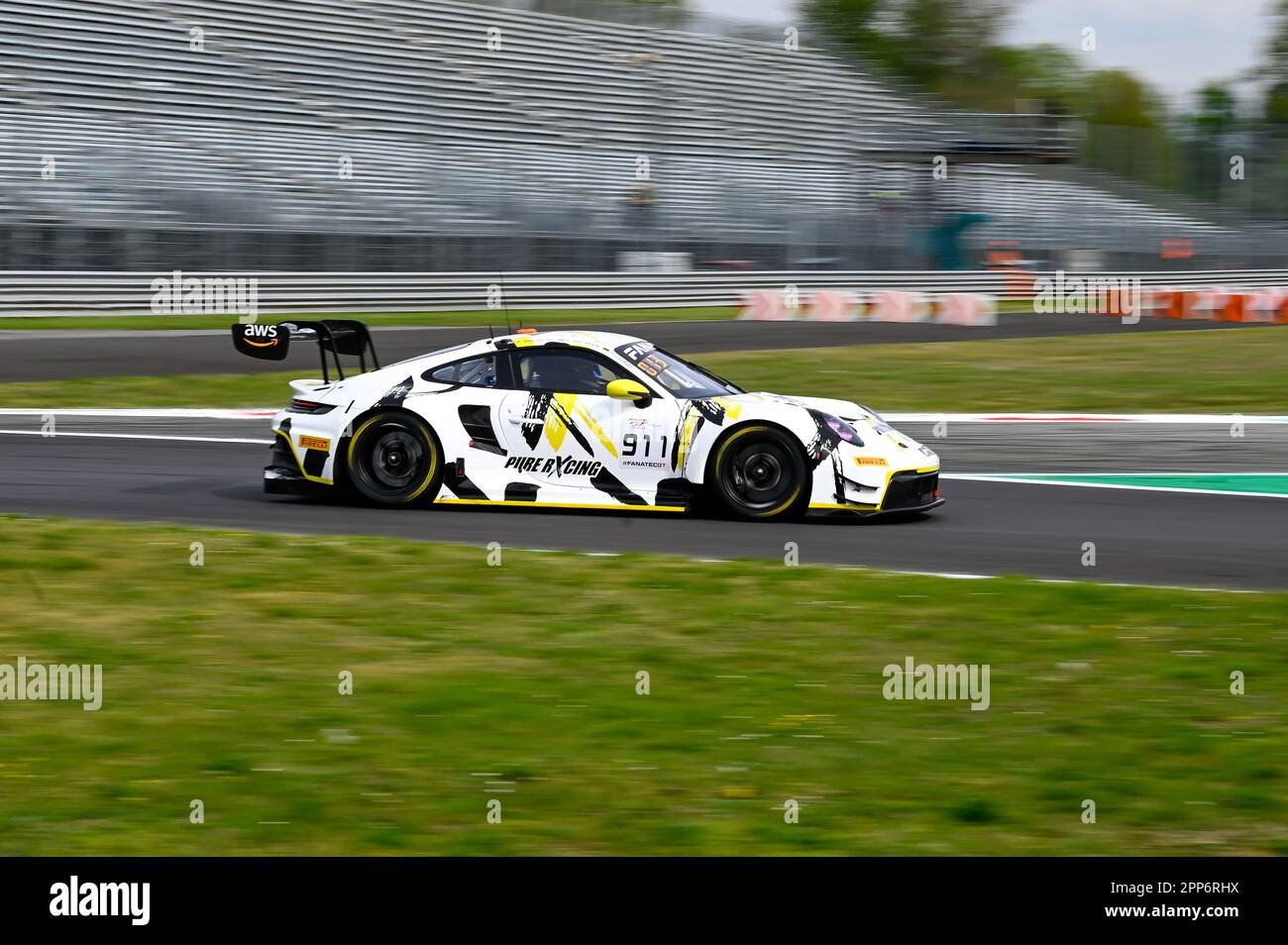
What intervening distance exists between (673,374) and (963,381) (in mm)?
8119

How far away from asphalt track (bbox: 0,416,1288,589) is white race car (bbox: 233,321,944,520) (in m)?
0.19

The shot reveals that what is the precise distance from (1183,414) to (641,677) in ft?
33.3

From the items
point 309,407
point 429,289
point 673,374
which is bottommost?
point 309,407

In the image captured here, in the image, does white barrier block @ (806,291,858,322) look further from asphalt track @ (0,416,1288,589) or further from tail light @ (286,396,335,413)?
tail light @ (286,396,335,413)

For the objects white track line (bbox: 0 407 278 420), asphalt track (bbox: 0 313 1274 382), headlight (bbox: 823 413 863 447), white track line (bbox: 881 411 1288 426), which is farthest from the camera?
asphalt track (bbox: 0 313 1274 382)

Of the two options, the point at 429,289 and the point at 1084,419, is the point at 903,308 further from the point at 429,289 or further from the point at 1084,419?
the point at 1084,419

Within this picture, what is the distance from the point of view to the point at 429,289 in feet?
93.4

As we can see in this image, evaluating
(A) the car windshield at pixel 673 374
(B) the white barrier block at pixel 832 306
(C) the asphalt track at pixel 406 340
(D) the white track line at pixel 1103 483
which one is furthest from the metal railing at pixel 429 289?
(A) the car windshield at pixel 673 374

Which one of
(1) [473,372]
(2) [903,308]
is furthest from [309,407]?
(2) [903,308]

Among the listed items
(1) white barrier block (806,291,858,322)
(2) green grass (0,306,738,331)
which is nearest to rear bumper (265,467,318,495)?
(2) green grass (0,306,738,331)

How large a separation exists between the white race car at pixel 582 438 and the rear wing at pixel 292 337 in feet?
0.06

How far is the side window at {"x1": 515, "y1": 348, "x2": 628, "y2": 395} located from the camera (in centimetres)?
963

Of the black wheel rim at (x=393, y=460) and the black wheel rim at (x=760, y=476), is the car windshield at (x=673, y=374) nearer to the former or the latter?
the black wheel rim at (x=760, y=476)

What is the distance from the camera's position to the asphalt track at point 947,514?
336 inches
